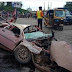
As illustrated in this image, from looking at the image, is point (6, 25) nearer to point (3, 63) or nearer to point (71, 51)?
point (3, 63)

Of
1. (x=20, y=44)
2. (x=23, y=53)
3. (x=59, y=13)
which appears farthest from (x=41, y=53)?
(x=59, y=13)

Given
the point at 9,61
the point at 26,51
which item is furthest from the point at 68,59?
the point at 9,61

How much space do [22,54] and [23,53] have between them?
0.15ft

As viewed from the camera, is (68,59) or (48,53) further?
(48,53)

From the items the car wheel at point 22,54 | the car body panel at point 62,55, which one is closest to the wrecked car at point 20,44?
the car wheel at point 22,54

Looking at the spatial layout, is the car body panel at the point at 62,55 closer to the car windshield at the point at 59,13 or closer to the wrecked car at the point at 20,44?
the wrecked car at the point at 20,44

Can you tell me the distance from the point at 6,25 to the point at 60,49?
271 centimetres

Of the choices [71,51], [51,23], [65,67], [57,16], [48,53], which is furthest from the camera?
[51,23]

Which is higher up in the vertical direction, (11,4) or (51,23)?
(11,4)

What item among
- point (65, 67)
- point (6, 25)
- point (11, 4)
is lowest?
point (65, 67)

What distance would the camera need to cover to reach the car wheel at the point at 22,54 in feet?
13.5

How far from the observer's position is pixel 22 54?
4203 millimetres

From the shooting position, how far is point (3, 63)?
4332mm

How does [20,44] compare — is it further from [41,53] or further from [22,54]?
[41,53]
